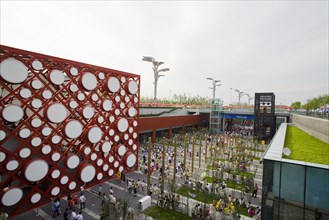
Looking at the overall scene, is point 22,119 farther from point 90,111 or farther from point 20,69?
point 90,111

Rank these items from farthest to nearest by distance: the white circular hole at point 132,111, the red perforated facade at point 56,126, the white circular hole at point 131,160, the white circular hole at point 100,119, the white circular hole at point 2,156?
the white circular hole at point 132,111 < the white circular hole at point 131,160 < the white circular hole at point 100,119 < the red perforated facade at point 56,126 < the white circular hole at point 2,156

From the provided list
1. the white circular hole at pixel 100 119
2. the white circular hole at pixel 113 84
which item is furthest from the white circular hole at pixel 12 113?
the white circular hole at pixel 113 84

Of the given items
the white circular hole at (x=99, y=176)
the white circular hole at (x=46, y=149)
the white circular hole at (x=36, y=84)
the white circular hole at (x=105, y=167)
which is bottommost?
the white circular hole at (x=99, y=176)

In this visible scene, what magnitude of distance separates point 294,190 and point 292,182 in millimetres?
470

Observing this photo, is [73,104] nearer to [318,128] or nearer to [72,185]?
[72,185]

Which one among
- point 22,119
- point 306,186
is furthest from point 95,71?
point 306,186

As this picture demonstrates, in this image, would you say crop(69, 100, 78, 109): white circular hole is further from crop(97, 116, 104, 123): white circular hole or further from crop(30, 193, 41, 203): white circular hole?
crop(30, 193, 41, 203): white circular hole

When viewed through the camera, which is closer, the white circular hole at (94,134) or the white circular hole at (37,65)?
the white circular hole at (37,65)

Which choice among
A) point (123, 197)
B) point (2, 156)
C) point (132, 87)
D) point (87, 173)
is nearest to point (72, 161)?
point (87, 173)

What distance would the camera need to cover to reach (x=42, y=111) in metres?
15.8

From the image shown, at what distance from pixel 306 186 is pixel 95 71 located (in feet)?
61.1

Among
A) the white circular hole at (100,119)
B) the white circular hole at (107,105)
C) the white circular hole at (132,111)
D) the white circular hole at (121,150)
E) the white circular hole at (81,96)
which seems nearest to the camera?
the white circular hole at (81,96)

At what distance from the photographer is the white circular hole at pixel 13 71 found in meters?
12.6

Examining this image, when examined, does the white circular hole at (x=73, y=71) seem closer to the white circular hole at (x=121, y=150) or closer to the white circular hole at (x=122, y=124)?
the white circular hole at (x=122, y=124)
